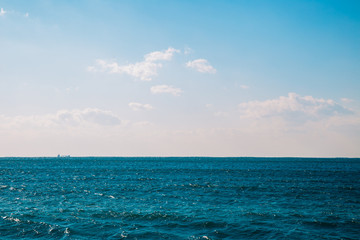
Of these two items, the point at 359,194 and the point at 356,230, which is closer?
the point at 356,230

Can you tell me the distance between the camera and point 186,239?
2114 centimetres

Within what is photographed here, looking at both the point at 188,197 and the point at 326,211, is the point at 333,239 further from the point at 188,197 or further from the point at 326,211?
the point at 188,197

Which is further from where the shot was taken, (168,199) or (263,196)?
(263,196)

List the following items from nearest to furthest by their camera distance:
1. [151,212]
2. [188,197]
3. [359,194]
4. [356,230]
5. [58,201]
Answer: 1. [356,230]
2. [151,212]
3. [58,201]
4. [188,197]
5. [359,194]

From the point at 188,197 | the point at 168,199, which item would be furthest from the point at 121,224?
the point at 188,197

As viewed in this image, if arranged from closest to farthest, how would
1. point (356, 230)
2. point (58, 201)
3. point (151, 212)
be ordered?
point (356, 230), point (151, 212), point (58, 201)

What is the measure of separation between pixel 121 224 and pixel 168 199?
1387 centimetres

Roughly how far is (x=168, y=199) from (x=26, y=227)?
61.9ft

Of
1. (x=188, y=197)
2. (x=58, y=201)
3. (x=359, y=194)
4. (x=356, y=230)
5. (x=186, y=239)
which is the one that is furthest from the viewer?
(x=359, y=194)

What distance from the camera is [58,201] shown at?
36.0m

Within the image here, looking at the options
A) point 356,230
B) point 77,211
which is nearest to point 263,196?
point 356,230

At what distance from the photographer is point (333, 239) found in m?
21.2

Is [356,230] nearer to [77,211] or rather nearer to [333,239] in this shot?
[333,239]

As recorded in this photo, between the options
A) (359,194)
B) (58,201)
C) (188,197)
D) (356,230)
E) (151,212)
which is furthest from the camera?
(359,194)
